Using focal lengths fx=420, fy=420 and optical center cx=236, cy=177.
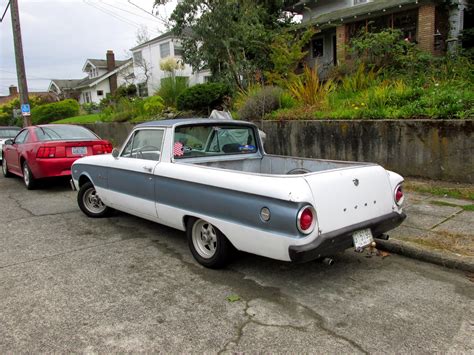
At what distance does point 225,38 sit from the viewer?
1299cm

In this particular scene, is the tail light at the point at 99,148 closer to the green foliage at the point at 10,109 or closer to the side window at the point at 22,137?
the side window at the point at 22,137

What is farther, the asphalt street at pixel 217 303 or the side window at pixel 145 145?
the side window at pixel 145 145

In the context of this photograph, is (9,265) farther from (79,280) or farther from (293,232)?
(293,232)

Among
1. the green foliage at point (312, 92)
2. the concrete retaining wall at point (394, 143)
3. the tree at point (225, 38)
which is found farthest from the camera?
the tree at point (225, 38)

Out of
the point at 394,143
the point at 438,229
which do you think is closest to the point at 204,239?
the point at 438,229

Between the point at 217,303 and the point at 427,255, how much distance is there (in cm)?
232

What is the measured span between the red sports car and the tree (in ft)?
18.2

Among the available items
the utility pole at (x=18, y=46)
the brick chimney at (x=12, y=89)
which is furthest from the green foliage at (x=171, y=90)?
the brick chimney at (x=12, y=89)

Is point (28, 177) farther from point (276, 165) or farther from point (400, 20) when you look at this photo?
point (400, 20)

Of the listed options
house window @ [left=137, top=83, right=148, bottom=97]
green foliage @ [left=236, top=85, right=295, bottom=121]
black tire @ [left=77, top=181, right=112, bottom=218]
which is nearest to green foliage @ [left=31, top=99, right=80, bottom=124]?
house window @ [left=137, top=83, right=148, bottom=97]

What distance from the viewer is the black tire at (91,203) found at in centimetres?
656

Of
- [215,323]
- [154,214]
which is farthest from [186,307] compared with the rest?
[154,214]

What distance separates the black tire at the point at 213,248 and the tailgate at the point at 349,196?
42.5 inches

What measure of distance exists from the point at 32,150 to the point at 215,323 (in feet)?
23.3
